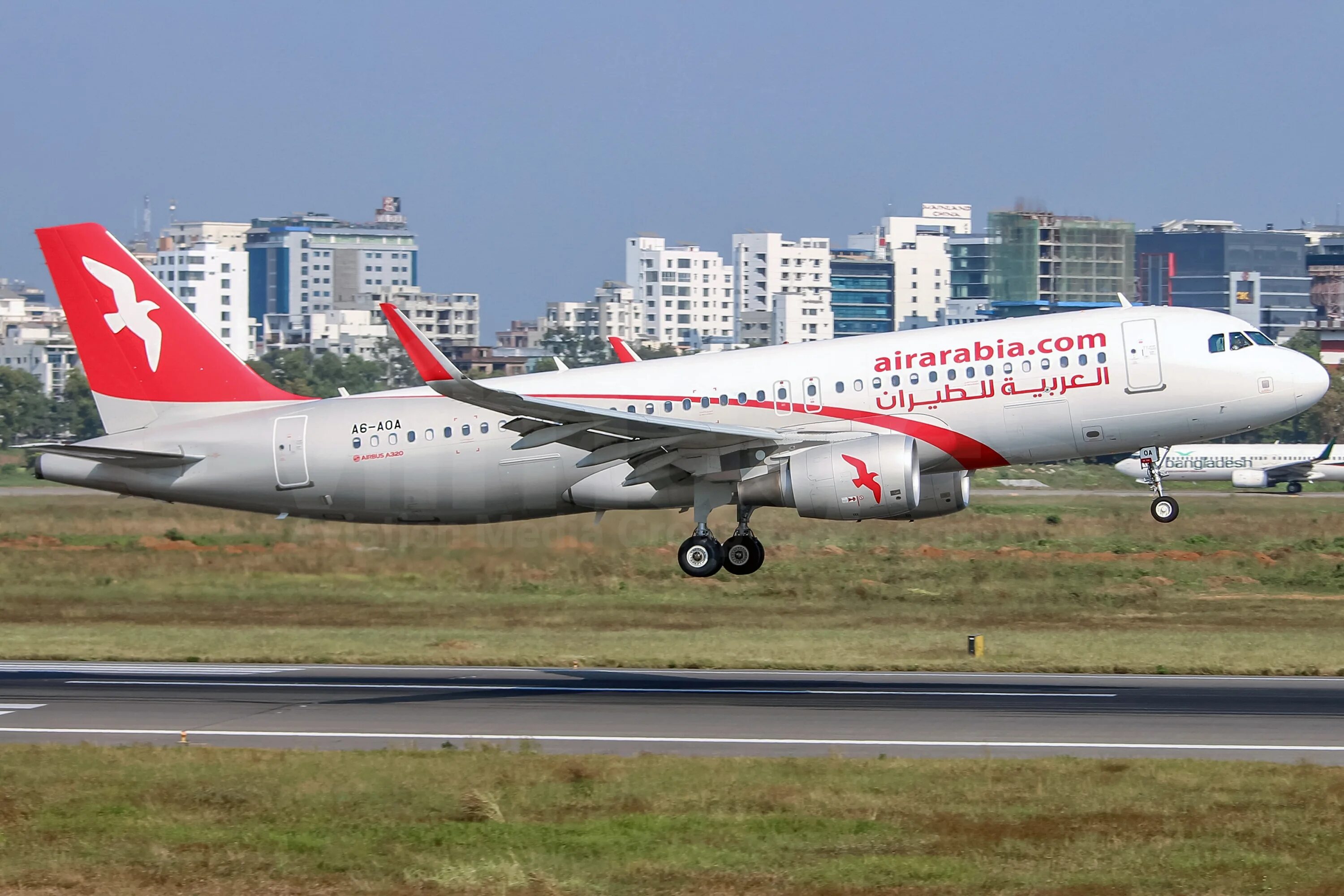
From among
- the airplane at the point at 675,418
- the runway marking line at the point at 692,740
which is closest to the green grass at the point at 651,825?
the runway marking line at the point at 692,740

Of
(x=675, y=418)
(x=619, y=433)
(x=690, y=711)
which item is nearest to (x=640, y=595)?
A: (x=675, y=418)

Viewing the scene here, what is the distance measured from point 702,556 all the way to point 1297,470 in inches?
3433

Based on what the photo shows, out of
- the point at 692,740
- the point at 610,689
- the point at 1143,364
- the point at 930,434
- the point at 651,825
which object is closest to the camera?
the point at 651,825

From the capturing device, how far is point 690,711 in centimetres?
2716

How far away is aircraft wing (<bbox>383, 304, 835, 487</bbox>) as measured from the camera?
90.5ft

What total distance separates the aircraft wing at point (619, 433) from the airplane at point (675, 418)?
5 centimetres

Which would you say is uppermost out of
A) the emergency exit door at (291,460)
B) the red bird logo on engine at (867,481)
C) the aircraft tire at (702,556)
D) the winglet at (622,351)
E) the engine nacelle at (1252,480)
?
the winglet at (622,351)

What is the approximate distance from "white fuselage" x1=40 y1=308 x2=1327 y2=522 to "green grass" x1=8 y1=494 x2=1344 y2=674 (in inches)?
106

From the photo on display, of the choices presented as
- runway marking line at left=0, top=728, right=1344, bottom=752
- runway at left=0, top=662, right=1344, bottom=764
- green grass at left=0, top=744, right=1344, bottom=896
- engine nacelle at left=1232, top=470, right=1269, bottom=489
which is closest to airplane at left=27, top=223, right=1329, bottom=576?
runway at left=0, top=662, right=1344, bottom=764

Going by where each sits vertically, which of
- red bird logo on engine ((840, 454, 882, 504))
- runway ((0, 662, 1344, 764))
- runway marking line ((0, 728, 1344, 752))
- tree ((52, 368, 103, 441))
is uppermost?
tree ((52, 368, 103, 441))

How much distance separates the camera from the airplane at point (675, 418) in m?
29.5

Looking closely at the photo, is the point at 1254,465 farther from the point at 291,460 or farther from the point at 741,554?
the point at 291,460

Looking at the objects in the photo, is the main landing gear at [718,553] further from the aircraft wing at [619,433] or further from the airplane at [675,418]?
the aircraft wing at [619,433]

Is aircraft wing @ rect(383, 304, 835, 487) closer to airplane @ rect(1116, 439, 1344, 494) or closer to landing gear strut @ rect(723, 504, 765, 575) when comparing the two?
landing gear strut @ rect(723, 504, 765, 575)
